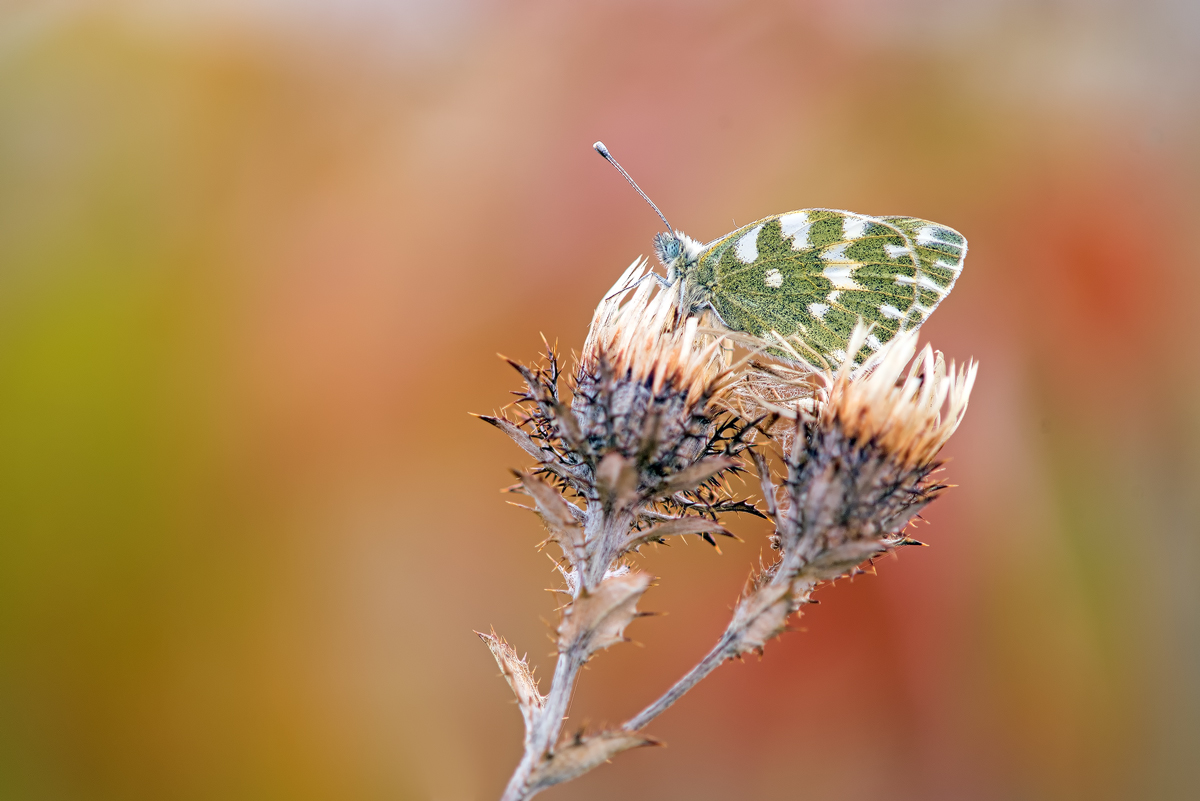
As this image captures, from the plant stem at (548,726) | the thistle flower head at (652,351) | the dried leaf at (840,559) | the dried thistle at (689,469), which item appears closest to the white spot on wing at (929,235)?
the dried thistle at (689,469)

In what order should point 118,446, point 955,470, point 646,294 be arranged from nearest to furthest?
point 646,294 → point 118,446 → point 955,470

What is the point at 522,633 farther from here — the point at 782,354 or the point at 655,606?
the point at 782,354

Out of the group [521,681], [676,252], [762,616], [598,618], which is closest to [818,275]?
[676,252]

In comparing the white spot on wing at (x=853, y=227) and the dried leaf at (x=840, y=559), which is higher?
the white spot on wing at (x=853, y=227)

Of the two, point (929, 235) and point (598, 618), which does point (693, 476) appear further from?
point (929, 235)

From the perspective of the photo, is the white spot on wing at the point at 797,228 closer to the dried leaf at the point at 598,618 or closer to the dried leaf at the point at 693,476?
the dried leaf at the point at 693,476

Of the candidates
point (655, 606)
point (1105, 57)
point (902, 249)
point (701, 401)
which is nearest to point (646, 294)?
point (701, 401)
